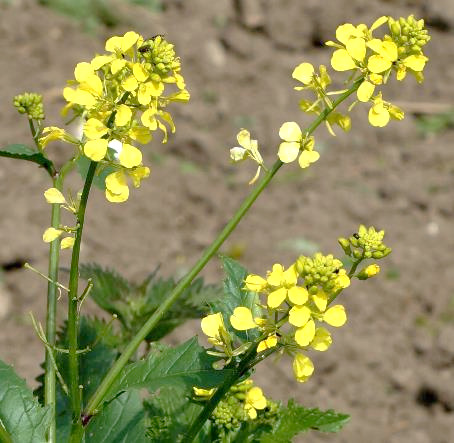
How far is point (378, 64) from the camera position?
5.13ft

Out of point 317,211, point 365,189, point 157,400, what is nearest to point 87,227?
point 317,211

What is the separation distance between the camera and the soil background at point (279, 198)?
427cm

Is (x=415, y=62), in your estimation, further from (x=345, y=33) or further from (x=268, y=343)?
(x=268, y=343)

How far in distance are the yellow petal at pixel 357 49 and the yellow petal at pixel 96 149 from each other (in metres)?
0.48

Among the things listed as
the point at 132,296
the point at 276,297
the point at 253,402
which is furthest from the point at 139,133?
the point at 132,296

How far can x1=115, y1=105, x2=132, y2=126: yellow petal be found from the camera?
1.46 metres

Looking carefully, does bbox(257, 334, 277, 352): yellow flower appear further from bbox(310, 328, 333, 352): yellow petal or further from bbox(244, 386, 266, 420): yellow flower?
bbox(244, 386, 266, 420): yellow flower

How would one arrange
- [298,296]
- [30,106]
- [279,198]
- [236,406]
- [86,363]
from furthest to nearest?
[279,198]
[86,363]
[30,106]
[236,406]
[298,296]

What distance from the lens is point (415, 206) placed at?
534 cm

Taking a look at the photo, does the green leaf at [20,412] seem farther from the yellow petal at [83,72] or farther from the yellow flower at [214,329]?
the yellow petal at [83,72]

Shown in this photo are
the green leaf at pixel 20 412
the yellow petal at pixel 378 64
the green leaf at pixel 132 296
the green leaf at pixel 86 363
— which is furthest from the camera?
the green leaf at pixel 132 296

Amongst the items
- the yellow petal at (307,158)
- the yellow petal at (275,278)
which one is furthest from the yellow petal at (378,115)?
the yellow petal at (275,278)

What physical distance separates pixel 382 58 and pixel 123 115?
0.48 m

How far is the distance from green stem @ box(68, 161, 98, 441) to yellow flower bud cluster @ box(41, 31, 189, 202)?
0.05 meters
